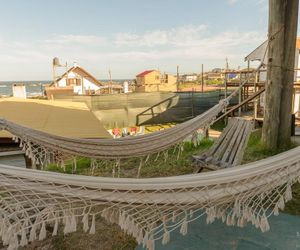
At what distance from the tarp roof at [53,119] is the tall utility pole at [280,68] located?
8.41 ft

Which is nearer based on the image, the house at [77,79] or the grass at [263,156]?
the grass at [263,156]

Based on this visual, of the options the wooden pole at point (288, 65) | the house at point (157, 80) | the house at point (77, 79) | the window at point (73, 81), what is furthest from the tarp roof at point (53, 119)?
the house at point (157, 80)

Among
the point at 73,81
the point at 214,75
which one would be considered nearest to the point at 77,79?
the point at 73,81

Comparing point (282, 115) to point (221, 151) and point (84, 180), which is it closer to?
point (221, 151)

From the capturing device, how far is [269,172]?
1441 mm

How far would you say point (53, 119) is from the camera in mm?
4508

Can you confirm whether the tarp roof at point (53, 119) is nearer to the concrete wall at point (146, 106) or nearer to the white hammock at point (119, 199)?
the white hammock at point (119, 199)

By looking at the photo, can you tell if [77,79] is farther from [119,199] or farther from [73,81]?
[119,199]

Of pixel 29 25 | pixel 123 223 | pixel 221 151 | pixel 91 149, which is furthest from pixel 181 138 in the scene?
pixel 29 25

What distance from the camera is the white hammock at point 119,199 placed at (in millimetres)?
1144

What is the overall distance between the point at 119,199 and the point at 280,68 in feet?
9.53

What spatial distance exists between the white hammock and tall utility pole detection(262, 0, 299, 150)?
2196 millimetres

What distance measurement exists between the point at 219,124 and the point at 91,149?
798cm

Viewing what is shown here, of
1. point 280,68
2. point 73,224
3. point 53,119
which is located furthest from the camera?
point 53,119
